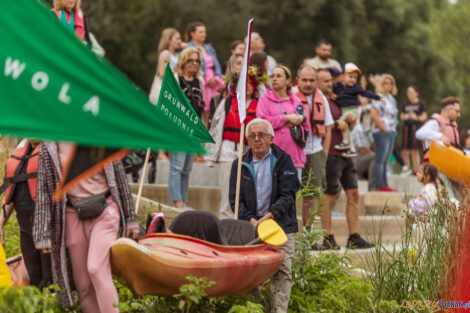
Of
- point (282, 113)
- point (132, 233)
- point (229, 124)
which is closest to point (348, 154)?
point (229, 124)

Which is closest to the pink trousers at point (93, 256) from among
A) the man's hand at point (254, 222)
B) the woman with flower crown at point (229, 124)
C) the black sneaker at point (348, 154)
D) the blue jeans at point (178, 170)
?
Result: the man's hand at point (254, 222)

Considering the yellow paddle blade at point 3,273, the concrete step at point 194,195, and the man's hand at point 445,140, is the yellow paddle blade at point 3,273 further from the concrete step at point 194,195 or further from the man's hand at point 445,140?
the man's hand at point 445,140

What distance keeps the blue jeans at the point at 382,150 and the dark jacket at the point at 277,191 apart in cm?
760

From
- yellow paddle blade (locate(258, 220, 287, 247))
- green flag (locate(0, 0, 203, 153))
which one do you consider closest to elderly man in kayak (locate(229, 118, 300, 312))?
yellow paddle blade (locate(258, 220, 287, 247))

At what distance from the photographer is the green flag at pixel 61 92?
508 cm

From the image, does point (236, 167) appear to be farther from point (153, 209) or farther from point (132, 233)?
point (153, 209)

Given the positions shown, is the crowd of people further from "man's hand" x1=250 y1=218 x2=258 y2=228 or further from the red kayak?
Answer: the red kayak

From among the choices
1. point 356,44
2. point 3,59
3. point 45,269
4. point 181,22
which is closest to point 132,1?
point 181,22

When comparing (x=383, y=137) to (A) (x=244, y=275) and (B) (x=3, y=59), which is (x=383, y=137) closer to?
(A) (x=244, y=275)

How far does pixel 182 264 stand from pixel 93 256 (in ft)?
Result: 2.14

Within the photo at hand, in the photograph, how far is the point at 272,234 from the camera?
7465 millimetres

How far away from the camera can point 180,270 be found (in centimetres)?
662

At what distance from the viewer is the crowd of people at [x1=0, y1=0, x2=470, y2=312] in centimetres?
670

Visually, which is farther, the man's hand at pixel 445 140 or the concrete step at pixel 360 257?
the man's hand at pixel 445 140
